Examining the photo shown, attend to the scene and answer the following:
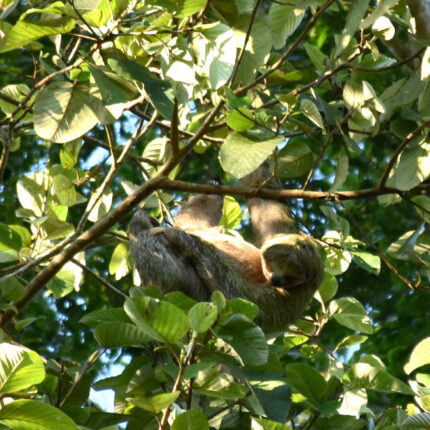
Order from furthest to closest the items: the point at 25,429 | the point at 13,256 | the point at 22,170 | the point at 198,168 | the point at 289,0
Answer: the point at 198,168, the point at 22,170, the point at 13,256, the point at 289,0, the point at 25,429

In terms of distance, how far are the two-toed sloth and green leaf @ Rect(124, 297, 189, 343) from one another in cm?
180

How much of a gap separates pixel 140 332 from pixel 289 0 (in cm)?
192

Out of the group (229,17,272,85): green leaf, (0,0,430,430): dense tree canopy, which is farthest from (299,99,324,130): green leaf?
(229,17,272,85): green leaf

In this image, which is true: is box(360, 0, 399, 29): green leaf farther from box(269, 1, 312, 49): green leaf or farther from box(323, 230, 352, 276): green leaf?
box(323, 230, 352, 276): green leaf

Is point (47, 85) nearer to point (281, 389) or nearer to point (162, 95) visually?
point (162, 95)

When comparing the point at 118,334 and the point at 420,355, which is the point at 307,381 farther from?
the point at 118,334

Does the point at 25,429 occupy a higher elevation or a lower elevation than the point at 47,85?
lower

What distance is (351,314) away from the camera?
4734 millimetres

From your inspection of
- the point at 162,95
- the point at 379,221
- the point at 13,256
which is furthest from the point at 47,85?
the point at 379,221

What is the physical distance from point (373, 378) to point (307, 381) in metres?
0.48

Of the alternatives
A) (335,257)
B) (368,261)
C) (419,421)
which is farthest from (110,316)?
(335,257)

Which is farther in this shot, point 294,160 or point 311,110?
point 294,160

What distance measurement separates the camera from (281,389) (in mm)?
3373

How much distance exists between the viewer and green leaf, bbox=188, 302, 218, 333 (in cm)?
278
